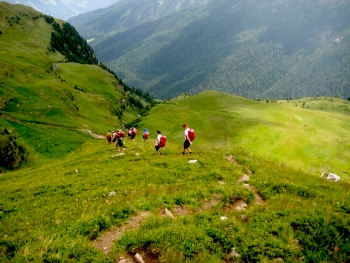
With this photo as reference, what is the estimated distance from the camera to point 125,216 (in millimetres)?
13398

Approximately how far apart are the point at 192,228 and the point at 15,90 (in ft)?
332

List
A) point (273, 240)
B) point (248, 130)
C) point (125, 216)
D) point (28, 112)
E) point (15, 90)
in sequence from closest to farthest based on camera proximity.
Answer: point (273, 240) < point (125, 216) < point (28, 112) < point (15, 90) < point (248, 130)

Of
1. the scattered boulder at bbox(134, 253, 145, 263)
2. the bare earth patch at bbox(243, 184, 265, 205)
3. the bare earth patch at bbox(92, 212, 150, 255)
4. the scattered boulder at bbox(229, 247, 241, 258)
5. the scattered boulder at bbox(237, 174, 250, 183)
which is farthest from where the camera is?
the scattered boulder at bbox(237, 174, 250, 183)

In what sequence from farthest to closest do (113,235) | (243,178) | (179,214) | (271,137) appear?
(271,137)
(243,178)
(179,214)
(113,235)

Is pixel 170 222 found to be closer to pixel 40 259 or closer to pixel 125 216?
pixel 125 216

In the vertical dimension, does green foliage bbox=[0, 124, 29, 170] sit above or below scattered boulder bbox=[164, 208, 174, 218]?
below

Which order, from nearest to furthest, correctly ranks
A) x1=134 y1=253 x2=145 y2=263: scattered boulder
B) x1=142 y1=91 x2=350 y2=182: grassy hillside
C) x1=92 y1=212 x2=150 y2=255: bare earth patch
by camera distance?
x1=134 y1=253 x2=145 y2=263: scattered boulder < x1=92 y1=212 x2=150 y2=255: bare earth patch < x1=142 y1=91 x2=350 y2=182: grassy hillside

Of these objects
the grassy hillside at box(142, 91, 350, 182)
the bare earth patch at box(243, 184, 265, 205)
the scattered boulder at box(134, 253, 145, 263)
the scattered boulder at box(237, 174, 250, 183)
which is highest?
the scattered boulder at box(134, 253, 145, 263)

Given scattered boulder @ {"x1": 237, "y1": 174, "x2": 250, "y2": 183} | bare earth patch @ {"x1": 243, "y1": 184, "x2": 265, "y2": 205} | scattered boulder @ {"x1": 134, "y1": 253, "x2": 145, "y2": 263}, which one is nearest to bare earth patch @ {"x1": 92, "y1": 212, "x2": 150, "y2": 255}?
scattered boulder @ {"x1": 134, "y1": 253, "x2": 145, "y2": 263}

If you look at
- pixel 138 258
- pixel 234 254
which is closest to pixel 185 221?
pixel 234 254

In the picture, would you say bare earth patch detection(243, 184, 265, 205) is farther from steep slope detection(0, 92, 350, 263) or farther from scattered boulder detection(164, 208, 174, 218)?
scattered boulder detection(164, 208, 174, 218)

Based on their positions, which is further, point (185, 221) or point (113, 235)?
point (185, 221)

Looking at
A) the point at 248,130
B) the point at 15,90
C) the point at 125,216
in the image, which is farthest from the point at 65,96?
the point at 125,216

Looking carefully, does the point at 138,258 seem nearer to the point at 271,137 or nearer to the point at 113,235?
the point at 113,235
